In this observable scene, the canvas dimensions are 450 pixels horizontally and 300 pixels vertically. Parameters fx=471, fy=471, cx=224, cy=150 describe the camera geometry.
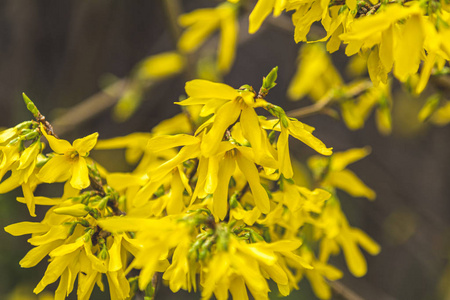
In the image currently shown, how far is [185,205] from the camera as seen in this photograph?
110cm

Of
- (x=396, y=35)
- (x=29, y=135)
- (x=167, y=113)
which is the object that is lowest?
(x=167, y=113)

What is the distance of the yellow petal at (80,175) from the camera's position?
0.95m

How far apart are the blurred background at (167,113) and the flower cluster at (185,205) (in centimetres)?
148

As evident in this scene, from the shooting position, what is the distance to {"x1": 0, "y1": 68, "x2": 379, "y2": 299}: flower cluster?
0.82m

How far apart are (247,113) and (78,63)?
2.40m

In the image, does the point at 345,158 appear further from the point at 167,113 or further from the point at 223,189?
the point at 167,113

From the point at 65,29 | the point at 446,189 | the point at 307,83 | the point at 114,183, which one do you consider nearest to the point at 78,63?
the point at 65,29

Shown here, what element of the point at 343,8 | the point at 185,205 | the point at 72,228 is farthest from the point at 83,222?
the point at 343,8

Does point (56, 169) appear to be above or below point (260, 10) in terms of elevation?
below

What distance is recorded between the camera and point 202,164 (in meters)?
0.95

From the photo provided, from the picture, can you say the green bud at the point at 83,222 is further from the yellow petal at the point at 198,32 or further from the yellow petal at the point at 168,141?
the yellow petal at the point at 198,32

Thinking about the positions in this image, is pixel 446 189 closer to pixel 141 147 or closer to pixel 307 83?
pixel 307 83

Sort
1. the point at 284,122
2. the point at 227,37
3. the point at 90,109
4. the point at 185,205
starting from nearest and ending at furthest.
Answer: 1. the point at 284,122
2. the point at 185,205
3. the point at 227,37
4. the point at 90,109

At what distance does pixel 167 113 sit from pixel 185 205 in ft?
8.63
